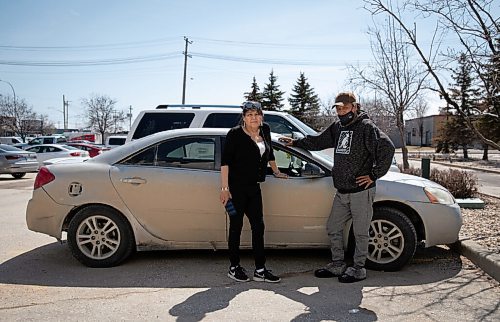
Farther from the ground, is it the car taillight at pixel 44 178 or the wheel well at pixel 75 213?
the car taillight at pixel 44 178

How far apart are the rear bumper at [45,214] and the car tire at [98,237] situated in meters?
0.17

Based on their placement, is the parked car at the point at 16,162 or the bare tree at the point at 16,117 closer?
the parked car at the point at 16,162

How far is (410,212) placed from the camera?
5.03m

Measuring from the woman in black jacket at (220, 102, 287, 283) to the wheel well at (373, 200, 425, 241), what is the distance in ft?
4.38

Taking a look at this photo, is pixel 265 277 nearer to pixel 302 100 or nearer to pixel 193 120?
pixel 193 120

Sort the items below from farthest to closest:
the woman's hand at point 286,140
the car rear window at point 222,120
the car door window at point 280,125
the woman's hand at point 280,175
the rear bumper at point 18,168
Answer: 1. the rear bumper at point 18,168
2. the car rear window at point 222,120
3. the car door window at point 280,125
4. the woman's hand at point 286,140
5. the woman's hand at point 280,175

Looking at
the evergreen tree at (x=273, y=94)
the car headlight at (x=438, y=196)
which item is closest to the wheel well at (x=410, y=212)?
the car headlight at (x=438, y=196)

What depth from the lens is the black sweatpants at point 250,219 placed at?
4504 millimetres

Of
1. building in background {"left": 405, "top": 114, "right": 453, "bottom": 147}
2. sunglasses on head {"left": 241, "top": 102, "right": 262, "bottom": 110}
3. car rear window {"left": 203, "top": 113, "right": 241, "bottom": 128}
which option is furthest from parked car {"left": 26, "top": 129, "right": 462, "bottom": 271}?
building in background {"left": 405, "top": 114, "right": 453, "bottom": 147}

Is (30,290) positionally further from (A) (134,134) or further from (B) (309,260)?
(A) (134,134)

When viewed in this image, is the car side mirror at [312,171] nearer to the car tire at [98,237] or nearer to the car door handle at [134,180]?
the car door handle at [134,180]

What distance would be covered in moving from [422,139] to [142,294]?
249 feet

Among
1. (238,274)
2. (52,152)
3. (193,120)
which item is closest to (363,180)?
(238,274)

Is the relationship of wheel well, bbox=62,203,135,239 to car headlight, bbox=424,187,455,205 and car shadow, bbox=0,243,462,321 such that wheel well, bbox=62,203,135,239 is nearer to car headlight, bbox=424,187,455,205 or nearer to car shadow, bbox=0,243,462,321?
car shadow, bbox=0,243,462,321
